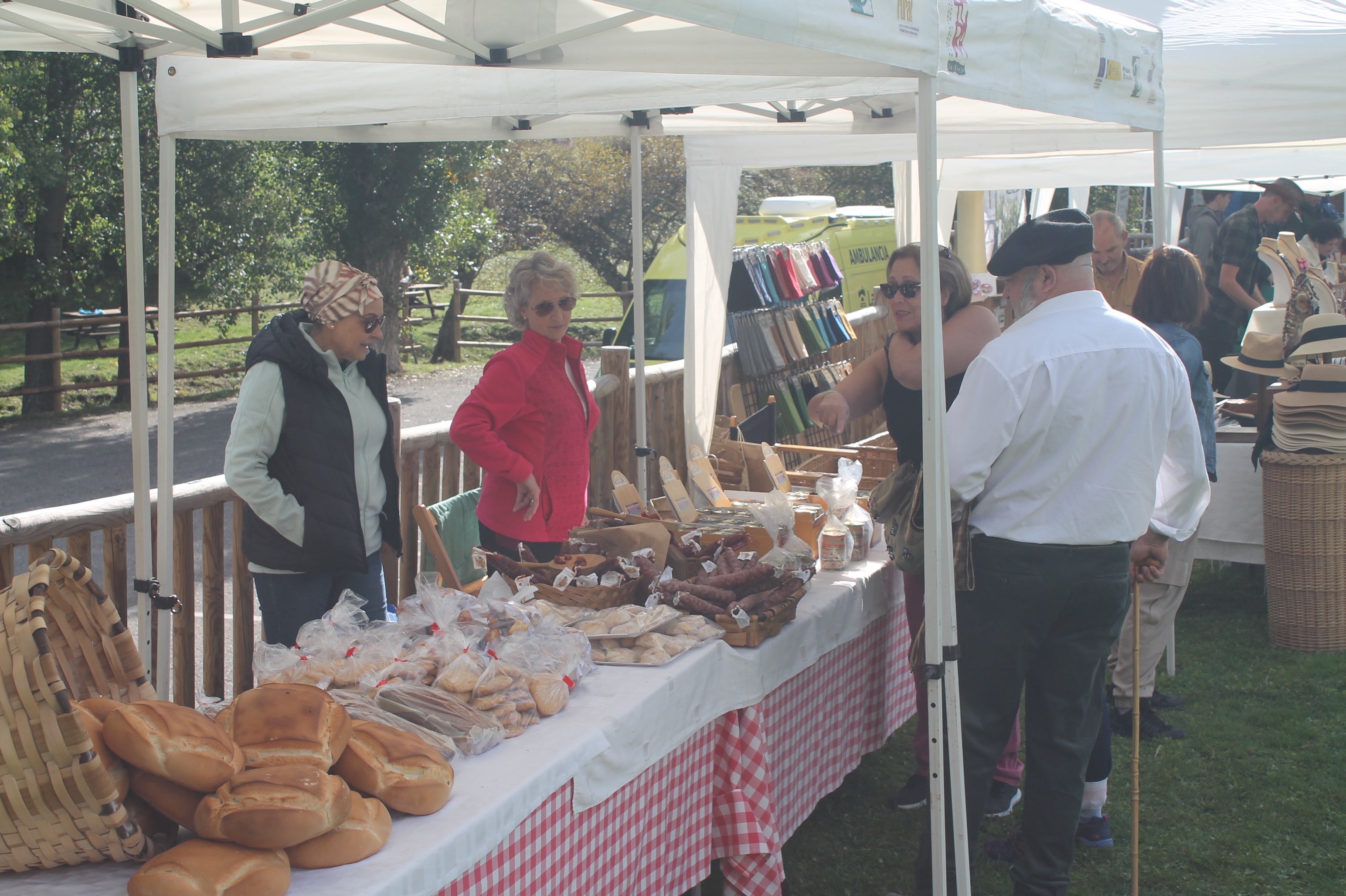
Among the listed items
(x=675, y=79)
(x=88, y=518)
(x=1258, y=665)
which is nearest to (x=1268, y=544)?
(x=1258, y=665)

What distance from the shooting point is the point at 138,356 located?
311 centimetres

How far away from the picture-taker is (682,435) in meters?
6.16

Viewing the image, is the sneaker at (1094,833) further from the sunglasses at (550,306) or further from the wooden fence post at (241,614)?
the wooden fence post at (241,614)

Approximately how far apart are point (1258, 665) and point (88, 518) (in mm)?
5053

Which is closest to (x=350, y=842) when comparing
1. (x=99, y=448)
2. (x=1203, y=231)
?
(x=1203, y=231)

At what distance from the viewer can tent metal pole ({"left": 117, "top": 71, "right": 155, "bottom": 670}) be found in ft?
9.87

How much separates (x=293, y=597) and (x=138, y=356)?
2.73 feet

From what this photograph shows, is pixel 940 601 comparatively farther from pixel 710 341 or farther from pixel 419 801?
pixel 710 341

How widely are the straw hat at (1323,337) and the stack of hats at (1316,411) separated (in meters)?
0.07

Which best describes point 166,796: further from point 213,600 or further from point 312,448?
point 213,600

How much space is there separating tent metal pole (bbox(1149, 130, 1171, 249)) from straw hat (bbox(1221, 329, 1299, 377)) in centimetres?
152

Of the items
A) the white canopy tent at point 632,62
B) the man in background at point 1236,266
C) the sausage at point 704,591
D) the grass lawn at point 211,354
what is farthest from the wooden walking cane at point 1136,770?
the grass lawn at point 211,354

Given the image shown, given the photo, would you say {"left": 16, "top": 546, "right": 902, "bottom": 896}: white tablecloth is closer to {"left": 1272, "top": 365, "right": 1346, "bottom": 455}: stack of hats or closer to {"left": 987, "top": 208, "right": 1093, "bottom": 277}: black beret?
{"left": 987, "top": 208, "right": 1093, "bottom": 277}: black beret

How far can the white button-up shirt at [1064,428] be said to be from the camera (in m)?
2.72
